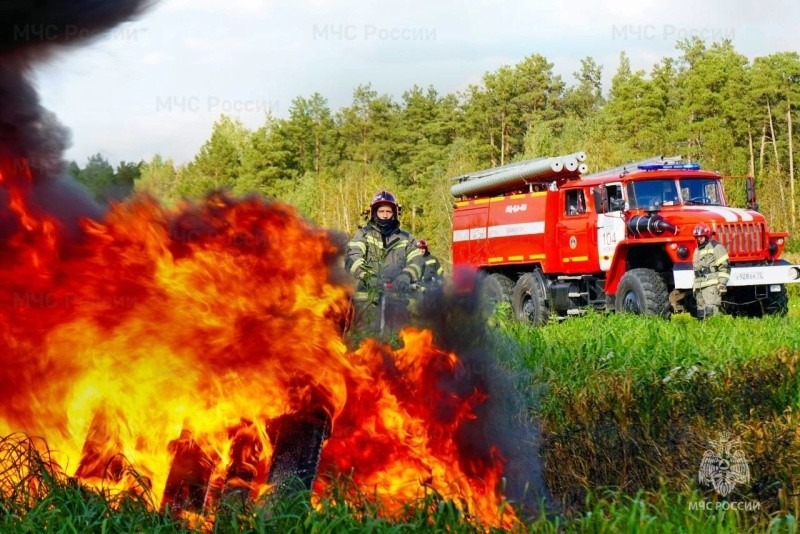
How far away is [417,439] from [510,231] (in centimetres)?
1507

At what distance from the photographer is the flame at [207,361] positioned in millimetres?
6055

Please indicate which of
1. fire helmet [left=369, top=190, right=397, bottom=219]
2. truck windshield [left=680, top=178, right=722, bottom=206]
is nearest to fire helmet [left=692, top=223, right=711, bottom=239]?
truck windshield [left=680, top=178, right=722, bottom=206]

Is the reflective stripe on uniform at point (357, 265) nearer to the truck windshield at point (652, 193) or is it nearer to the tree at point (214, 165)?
the truck windshield at point (652, 193)

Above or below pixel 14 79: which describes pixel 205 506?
below

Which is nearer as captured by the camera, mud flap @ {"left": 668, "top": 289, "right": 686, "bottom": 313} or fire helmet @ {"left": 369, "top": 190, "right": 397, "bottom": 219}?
fire helmet @ {"left": 369, "top": 190, "right": 397, "bottom": 219}

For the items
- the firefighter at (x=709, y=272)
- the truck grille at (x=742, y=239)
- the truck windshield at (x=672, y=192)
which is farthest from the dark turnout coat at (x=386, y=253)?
the truck windshield at (x=672, y=192)

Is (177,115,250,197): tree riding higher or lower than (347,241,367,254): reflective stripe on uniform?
higher

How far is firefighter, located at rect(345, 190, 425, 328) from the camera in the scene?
8797 mm

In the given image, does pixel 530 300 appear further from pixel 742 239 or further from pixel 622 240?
pixel 742 239

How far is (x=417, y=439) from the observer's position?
6254mm

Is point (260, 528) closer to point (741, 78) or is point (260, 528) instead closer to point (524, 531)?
point (524, 531)

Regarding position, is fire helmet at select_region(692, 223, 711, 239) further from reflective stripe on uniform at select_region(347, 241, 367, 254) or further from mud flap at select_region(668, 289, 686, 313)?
reflective stripe on uniform at select_region(347, 241, 367, 254)

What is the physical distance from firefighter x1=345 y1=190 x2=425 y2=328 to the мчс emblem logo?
2703 mm

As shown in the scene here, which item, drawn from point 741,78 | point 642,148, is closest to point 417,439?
point 642,148
